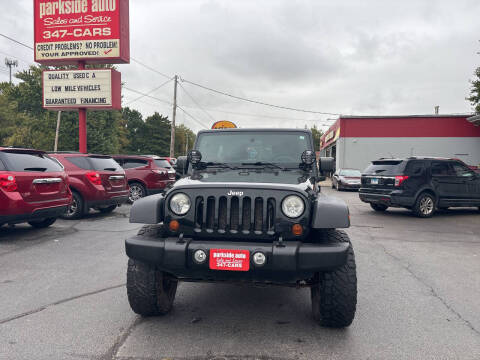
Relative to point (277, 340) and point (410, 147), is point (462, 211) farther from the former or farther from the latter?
point (410, 147)

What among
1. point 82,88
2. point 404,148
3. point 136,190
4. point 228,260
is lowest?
point 136,190

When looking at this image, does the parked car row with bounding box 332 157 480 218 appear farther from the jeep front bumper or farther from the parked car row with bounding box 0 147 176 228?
the jeep front bumper

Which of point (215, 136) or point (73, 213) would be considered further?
point (73, 213)

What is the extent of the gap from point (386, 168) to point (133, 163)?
8088 mm

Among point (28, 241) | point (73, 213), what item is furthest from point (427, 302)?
point (73, 213)

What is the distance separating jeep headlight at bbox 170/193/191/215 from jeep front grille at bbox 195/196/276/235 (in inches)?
3.5

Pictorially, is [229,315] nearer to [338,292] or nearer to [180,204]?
[338,292]

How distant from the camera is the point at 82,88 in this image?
56.3 ft

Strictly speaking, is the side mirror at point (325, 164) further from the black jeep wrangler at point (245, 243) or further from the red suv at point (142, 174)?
the red suv at point (142, 174)

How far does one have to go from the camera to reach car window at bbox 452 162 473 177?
36.2 feet

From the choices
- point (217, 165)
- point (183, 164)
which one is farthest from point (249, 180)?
point (183, 164)

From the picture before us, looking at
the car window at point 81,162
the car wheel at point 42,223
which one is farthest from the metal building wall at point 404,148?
the car wheel at point 42,223

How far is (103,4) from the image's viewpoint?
1662 centimetres

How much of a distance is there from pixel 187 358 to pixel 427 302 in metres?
2.60
